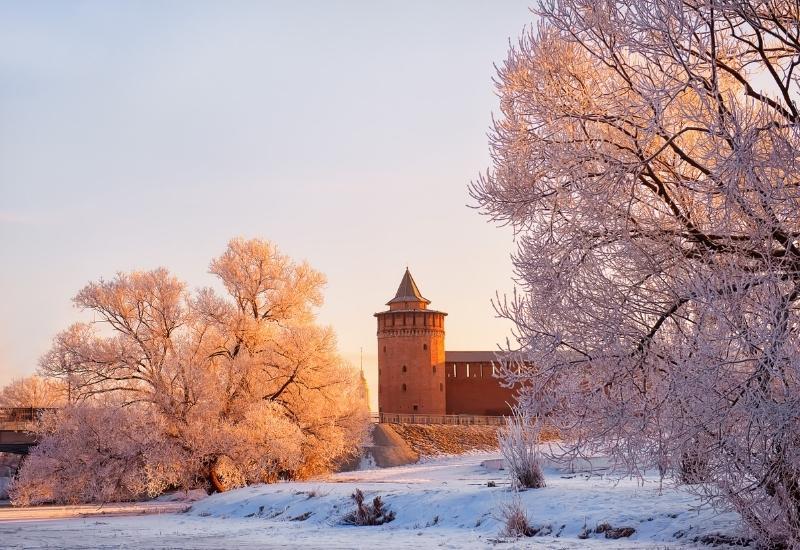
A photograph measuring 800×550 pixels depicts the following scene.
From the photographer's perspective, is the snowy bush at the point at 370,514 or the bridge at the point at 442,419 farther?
the bridge at the point at 442,419

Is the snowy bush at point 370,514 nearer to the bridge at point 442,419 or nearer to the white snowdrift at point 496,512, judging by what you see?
the white snowdrift at point 496,512

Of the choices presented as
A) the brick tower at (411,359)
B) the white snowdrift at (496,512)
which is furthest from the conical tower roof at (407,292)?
the white snowdrift at (496,512)

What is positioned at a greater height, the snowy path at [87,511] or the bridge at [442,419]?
the bridge at [442,419]

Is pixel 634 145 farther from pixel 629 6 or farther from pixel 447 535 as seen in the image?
pixel 447 535

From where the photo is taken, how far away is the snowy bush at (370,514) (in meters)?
14.0

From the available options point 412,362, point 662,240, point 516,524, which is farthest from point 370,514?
point 412,362

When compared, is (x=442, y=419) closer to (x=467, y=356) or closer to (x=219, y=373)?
(x=467, y=356)

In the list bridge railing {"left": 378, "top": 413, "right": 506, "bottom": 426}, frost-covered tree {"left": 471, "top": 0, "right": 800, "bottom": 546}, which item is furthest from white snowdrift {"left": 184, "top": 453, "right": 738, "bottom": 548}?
bridge railing {"left": 378, "top": 413, "right": 506, "bottom": 426}

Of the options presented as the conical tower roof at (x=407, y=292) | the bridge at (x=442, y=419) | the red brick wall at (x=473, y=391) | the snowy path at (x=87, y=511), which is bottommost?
the snowy path at (x=87, y=511)

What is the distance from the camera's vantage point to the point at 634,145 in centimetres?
807

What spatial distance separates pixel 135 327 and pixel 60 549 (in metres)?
14.3

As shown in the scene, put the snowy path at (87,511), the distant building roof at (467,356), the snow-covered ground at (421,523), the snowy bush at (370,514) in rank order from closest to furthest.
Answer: the snow-covered ground at (421,523) → the snowy bush at (370,514) → the snowy path at (87,511) → the distant building roof at (467,356)

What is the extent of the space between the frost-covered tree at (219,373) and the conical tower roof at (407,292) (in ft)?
131

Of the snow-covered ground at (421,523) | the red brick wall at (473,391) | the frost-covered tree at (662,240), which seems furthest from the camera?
the red brick wall at (473,391)
